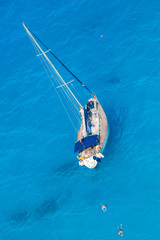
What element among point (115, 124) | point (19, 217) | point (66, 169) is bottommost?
point (19, 217)

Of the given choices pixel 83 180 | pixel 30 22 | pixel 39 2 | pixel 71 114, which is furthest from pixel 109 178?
pixel 39 2

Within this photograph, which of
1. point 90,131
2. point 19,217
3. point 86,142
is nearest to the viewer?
point 86,142

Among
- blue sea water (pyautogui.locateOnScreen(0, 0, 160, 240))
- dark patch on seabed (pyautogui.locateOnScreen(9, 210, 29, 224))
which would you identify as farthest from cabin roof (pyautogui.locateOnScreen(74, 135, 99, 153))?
dark patch on seabed (pyautogui.locateOnScreen(9, 210, 29, 224))

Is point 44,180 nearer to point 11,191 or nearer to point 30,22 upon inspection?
point 11,191

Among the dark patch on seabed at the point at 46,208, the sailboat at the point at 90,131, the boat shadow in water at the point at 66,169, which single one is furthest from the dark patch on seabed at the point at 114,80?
the dark patch on seabed at the point at 46,208

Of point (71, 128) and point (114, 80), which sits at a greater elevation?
point (114, 80)

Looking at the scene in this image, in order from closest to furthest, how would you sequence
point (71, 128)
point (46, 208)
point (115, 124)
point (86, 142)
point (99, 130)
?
point (86, 142)
point (46, 208)
point (99, 130)
point (115, 124)
point (71, 128)

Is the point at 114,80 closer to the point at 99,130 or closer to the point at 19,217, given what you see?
the point at 99,130

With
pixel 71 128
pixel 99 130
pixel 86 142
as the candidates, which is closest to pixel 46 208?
pixel 86 142
